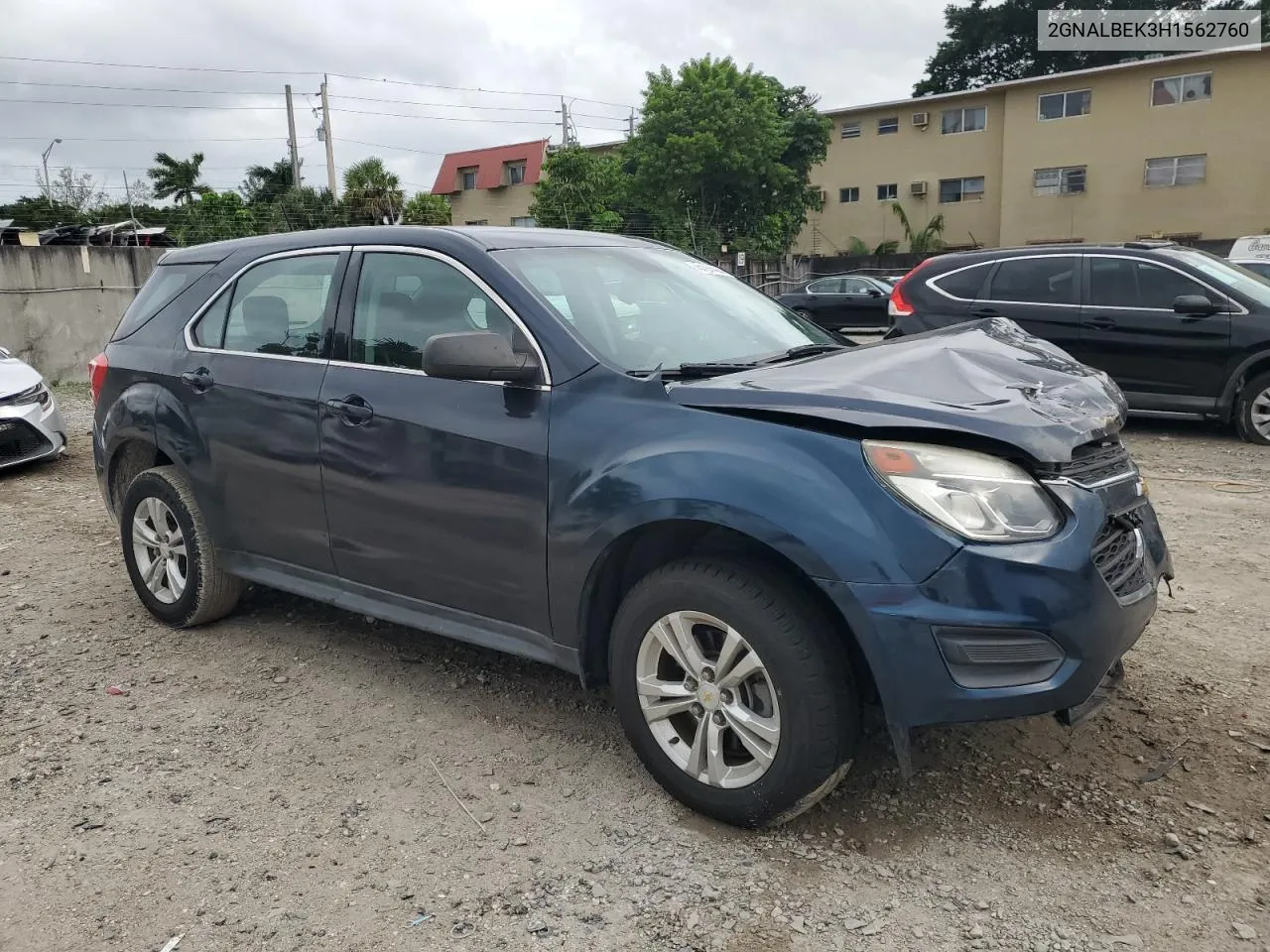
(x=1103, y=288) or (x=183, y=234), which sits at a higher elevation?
(x=183, y=234)

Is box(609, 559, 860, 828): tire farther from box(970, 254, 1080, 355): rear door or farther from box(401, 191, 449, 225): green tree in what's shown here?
box(401, 191, 449, 225): green tree

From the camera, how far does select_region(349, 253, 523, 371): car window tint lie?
3.40 m

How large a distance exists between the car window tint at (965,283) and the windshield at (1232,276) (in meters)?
1.58

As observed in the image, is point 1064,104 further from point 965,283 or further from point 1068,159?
point 965,283

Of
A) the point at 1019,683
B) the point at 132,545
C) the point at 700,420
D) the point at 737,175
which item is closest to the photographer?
the point at 1019,683

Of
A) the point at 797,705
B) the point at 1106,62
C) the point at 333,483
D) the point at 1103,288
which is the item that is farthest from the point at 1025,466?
the point at 1106,62

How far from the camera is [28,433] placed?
8.23m

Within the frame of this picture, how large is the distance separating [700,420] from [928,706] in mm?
974

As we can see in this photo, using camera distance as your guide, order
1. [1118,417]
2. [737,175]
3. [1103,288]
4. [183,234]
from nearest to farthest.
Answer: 1. [1118,417]
2. [1103,288]
3. [183,234]
4. [737,175]

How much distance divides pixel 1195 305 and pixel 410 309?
6.91m

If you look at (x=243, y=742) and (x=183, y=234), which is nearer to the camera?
(x=243, y=742)

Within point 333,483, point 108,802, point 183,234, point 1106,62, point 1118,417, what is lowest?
point 108,802

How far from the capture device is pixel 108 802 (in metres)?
3.14

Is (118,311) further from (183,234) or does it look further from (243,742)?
(243,742)
